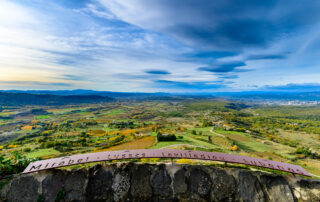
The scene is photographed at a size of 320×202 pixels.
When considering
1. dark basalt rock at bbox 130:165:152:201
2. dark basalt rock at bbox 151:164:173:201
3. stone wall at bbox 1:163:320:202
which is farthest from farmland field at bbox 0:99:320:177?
dark basalt rock at bbox 151:164:173:201

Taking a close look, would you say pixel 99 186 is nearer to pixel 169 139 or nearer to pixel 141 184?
pixel 141 184

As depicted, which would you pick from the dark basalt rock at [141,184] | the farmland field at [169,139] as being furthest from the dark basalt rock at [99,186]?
the farmland field at [169,139]

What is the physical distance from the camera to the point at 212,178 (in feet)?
18.9

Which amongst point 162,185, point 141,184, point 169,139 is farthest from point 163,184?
point 169,139

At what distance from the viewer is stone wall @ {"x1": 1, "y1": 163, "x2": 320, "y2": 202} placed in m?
5.29

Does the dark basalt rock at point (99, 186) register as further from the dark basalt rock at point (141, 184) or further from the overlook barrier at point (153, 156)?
the dark basalt rock at point (141, 184)

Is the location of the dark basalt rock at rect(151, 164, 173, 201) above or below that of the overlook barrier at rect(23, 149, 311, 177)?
below

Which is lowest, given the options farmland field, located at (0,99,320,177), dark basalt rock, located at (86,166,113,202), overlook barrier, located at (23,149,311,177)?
farmland field, located at (0,99,320,177)

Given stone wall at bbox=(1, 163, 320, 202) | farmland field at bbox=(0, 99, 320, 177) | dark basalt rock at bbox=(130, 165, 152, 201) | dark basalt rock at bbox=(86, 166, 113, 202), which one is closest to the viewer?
stone wall at bbox=(1, 163, 320, 202)

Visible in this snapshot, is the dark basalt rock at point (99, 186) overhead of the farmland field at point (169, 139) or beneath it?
overhead

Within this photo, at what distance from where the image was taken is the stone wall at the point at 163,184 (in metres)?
5.29

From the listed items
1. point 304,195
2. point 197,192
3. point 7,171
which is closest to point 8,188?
point 7,171

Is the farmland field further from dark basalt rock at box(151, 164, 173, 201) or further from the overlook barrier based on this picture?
dark basalt rock at box(151, 164, 173, 201)

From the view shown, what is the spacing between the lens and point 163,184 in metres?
5.66
